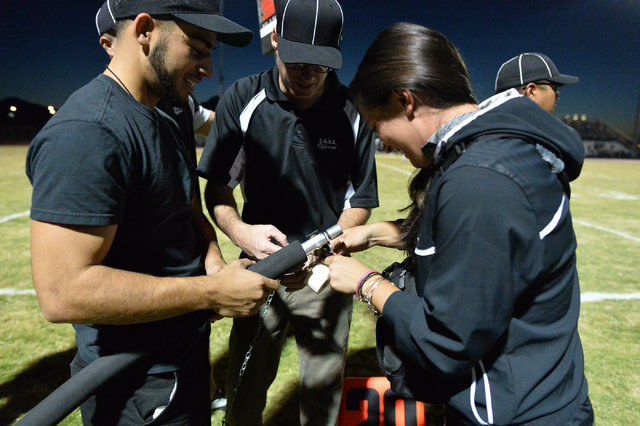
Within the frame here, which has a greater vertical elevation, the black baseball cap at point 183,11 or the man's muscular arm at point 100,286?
the black baseball cap at point 183,11

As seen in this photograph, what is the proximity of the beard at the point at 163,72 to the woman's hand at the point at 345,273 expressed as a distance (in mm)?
1035

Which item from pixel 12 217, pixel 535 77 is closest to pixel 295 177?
pixel 535 77

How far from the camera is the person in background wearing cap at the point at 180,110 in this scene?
1.65m

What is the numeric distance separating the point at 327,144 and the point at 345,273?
1.05m

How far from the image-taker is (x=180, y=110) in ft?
7.43

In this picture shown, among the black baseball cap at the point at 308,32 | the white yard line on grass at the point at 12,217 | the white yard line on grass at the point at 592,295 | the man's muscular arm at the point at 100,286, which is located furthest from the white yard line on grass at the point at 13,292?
the black baseball cap at the point at 308,32

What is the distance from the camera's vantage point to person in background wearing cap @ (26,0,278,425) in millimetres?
A: 1253

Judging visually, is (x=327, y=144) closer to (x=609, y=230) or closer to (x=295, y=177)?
(x=295, y=177)

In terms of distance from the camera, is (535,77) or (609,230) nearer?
(535,77)

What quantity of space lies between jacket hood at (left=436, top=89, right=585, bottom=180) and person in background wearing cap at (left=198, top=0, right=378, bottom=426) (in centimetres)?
127

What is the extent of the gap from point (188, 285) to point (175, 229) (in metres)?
0.31

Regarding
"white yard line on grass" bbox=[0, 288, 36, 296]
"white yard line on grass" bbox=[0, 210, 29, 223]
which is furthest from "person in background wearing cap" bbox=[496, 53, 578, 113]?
"white yard line on grass" bbox=[0, 210, 29, 223]

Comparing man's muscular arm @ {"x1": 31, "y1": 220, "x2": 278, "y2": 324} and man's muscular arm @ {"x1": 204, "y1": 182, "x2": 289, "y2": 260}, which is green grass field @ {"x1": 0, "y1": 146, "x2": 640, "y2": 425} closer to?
man's muscular arm @ {"x1": 204, "y1": 182, "x2": 289, "y2": 260}

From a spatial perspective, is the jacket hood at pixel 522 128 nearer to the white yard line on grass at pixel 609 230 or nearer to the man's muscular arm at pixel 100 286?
the man's muscular arm at pixel 100 286
